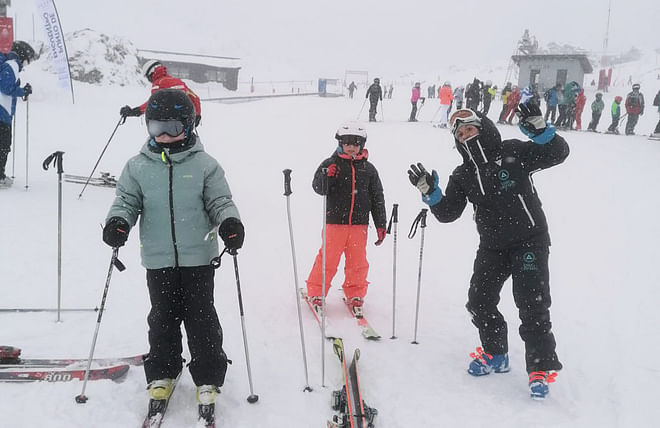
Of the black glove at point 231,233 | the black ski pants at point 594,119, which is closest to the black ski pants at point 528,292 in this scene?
the black glove at point 231,233

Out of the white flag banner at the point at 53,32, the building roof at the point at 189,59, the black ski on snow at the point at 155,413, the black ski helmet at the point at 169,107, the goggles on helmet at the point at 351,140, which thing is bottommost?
the black ski on snow at the point at 155,413

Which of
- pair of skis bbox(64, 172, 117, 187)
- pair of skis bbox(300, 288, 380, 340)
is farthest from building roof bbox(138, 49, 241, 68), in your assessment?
pair of skis bbox(300, 288, 380, 340)

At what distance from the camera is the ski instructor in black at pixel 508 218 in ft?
10.7

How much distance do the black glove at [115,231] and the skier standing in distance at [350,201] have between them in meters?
1.98

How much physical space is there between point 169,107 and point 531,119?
7.96 feet

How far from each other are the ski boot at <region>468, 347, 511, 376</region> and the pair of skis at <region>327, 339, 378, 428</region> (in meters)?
0.97

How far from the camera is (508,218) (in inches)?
131

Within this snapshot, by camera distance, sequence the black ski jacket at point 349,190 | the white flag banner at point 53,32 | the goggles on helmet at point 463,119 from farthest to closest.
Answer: the white flag banner at point 53,32
the black ski jacket at point 349,190
the goggles on helmet at point 463,119

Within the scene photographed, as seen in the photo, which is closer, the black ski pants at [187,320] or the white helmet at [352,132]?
the black ski pants at [187,320]

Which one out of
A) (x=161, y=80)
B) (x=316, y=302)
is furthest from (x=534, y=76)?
(x=316, y=302)

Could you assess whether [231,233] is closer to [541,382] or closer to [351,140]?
[351,140]

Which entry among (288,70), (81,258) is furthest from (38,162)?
(288,70)

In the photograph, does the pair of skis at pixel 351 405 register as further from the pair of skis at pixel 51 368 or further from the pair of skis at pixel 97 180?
the pair of skis at pixel 97 180

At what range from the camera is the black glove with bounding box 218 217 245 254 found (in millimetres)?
2740
